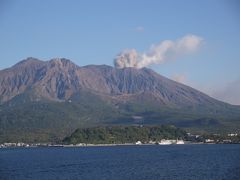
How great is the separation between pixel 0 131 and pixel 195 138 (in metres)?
68.9

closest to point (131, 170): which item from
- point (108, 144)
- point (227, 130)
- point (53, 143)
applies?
point (108, 144)

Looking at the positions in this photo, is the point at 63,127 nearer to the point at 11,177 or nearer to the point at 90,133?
the point at 90,133

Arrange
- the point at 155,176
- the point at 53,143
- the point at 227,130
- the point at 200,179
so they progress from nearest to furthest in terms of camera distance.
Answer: the point at 200,179, the point at 155,176, the point at 53,143, the point at 227,130

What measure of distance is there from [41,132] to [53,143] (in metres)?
24.0

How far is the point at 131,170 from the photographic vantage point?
175ft

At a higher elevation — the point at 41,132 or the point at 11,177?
the point at 41,132

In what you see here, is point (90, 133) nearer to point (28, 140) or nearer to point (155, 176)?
point (28, 140)

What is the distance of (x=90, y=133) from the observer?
151 meters

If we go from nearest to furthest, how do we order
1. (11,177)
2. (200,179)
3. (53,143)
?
(200,179), (11,177), (53,143)

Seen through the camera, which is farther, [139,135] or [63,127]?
[63,127]

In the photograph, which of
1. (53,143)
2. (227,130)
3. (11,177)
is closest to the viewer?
(11,177)

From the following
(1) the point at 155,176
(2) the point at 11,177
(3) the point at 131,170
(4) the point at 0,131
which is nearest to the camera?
(1) the point at 155,176

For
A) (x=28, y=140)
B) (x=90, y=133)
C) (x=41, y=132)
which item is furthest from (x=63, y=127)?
(x=90, y=133)

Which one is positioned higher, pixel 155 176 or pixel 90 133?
pixel 90 133
